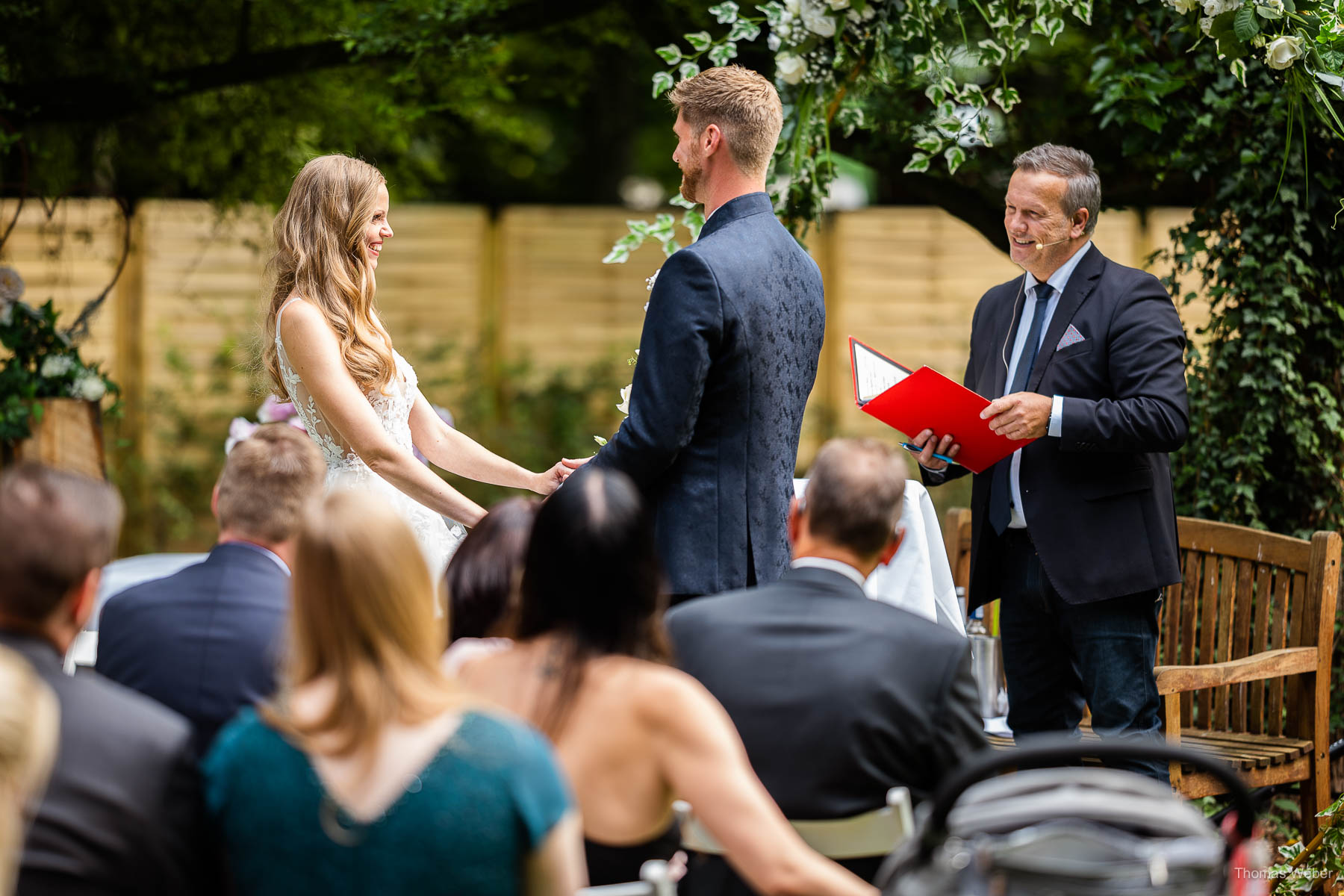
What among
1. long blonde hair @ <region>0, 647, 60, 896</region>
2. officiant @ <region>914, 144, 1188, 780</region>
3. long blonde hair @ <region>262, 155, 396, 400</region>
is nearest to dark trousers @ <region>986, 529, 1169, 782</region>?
officiant @ <region>914, 144, 1188, 780</region>

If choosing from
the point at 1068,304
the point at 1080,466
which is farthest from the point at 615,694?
the point at 1068,304

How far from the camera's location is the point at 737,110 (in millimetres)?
2953

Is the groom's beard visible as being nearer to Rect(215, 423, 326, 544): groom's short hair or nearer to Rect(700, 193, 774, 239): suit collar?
Rect(700, 193, 774, 239): suit collar

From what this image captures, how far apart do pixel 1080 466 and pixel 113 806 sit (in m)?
2.40

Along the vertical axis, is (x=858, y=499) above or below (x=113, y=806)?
above

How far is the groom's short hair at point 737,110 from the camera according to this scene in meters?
2.96

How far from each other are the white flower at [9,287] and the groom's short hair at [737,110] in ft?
12.2

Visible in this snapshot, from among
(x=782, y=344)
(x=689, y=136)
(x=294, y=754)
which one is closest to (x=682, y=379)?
(x=782, y=344)

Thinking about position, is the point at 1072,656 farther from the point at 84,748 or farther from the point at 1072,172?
the point at 84,748

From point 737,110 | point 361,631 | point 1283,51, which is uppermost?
point 1283,51

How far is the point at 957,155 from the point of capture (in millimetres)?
3951

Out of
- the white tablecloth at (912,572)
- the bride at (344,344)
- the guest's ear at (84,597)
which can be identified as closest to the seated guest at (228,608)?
the guest's ear at (84,597)

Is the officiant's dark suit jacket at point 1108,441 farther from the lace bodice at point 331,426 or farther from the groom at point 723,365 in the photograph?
the lace bodice at point 331,426

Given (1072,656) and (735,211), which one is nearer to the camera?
(735,211)
